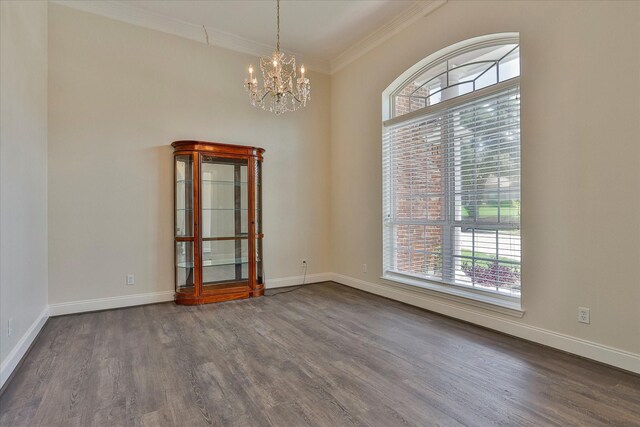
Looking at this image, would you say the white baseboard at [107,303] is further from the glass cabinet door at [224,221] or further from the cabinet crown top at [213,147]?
the cabinet crown top at [213,147]

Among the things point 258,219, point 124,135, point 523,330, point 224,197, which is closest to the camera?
point 523,330

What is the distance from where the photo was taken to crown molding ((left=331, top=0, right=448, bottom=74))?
3.82m

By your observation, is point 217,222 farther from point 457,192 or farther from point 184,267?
point 457,192

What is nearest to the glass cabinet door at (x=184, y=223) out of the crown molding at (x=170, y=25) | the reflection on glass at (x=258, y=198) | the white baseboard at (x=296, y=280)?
the reflection on glass at (x=258, y=198)

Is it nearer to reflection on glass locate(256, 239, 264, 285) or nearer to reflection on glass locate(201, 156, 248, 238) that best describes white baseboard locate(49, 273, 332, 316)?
reflection on glass locate(201, 156, 248, 238)

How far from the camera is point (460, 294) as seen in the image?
3549 millimetres

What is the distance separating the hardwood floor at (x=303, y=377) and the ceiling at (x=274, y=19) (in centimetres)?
357

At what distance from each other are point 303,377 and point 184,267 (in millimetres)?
2548

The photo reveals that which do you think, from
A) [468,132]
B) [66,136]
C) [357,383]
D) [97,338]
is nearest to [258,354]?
[357,383]

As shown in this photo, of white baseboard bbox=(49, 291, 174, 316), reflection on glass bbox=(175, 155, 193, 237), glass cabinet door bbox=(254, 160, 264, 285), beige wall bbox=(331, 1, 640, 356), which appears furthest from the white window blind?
white baseboard bbox=(49, 291, 174, 316)

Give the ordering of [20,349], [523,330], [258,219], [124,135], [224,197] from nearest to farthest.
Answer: [20,349], [523,330], [124,135], [224,197], [258,219]

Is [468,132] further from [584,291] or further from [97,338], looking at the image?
[97,338]

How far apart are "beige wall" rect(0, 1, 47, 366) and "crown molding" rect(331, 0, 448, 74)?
12.1ft

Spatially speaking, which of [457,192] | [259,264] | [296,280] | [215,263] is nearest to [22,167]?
[215,263]
